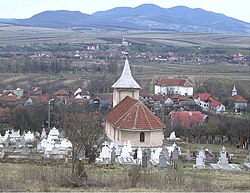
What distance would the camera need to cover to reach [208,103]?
59.2 metres

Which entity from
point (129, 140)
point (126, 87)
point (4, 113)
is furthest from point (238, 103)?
point (129, 140)

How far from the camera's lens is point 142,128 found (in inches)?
1088

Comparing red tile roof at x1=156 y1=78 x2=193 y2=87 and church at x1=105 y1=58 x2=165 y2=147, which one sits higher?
church at x1=105 y1=58 x2=165 y2=147

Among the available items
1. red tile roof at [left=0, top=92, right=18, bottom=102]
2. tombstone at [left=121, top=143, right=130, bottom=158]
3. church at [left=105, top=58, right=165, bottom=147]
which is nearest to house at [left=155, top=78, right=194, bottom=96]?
red tile roof at [left=0, top=92, right=18, bottom=102]

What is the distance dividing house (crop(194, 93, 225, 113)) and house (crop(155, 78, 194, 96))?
9273 mm

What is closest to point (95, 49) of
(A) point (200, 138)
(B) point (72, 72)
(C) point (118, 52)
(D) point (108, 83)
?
(C) point (118, 52)

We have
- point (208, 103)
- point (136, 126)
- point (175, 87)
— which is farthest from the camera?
point (175, 87)

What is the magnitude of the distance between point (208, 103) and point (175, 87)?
16.4 meters

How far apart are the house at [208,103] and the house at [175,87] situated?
365 inches

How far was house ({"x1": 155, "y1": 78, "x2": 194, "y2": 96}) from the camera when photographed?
7331 centimetres

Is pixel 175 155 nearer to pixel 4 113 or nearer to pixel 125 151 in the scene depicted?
pixel 125 151

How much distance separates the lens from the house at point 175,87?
73.3 metres

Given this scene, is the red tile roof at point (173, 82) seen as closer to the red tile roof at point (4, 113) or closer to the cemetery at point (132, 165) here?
the red tile roof at point (4, 113)

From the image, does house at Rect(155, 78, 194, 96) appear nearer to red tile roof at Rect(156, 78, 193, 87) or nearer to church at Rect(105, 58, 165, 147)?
red tile roof at Rect(156, 78, 193, 87)
